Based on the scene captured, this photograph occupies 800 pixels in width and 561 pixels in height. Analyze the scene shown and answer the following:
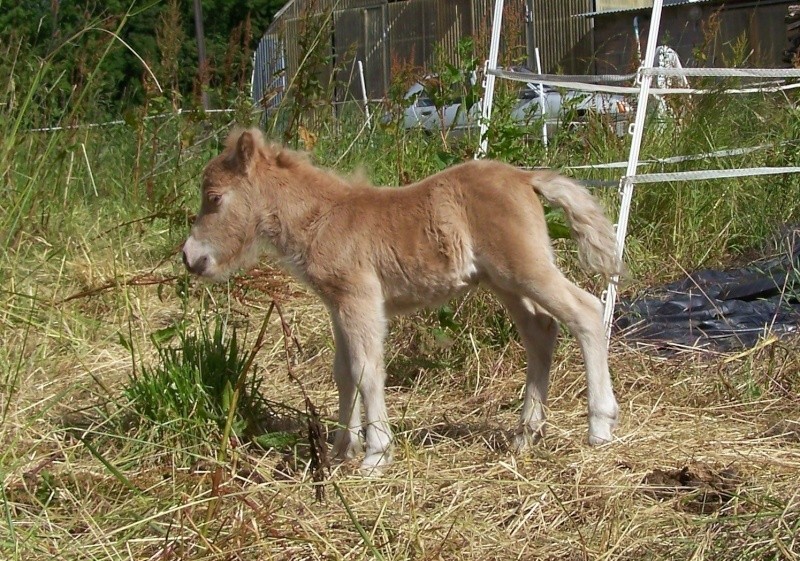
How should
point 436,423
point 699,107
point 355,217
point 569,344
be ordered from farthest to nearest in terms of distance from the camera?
point 699,107 → point 569,344 → point 436,423 → point 355,217

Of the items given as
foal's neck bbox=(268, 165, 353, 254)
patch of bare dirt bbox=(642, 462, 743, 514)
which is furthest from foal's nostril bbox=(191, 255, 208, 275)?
patch of bare dirt bbox=(642, 462, 743, 514)

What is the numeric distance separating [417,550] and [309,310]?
128 inches

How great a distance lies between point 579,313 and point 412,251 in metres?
0.71

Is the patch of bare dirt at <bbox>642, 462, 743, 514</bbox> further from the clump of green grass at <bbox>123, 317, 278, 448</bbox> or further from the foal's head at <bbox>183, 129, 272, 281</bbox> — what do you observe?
the foal's head at <bbox>183, 129, 272, 281</bbox>

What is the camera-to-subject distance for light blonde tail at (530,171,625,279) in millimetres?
4188

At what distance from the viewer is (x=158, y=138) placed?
303 inches

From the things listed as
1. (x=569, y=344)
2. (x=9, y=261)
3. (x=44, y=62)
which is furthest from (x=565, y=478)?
(x=9, y=261)

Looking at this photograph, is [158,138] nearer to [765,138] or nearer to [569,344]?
[569,344]

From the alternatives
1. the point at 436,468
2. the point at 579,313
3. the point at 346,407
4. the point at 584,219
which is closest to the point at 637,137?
the point at 584,219

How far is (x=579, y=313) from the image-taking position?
4035 mm

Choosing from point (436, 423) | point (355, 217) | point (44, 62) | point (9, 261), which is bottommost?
point (436, 423)

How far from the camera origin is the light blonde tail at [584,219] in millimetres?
4188

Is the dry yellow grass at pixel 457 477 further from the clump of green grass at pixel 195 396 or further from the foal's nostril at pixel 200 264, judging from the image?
the foal's nostril at pixel 200 264

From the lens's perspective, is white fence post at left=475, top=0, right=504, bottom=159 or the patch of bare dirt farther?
white fence post at left=475, top=0, right=504, bottom=159
